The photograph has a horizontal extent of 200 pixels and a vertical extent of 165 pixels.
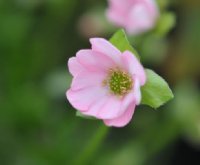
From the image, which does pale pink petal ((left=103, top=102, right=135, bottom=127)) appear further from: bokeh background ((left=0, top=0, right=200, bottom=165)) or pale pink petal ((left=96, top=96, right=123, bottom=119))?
bokeh background ((left=0, top=0, right=200, bottom=165))

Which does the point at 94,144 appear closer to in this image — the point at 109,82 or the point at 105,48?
the point at 109,82

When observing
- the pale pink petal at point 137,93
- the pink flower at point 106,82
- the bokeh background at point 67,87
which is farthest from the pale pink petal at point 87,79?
the bokeh background at point 67,87

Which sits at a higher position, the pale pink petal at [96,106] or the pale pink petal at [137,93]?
the pale pink petal at [137,93]

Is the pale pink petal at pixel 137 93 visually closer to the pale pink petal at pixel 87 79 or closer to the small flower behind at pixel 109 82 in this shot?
the small flower behind at pixel 109 82

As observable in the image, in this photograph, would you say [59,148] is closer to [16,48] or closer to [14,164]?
[14,164]

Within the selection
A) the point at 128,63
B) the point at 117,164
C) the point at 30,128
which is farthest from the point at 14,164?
the point at 128,63

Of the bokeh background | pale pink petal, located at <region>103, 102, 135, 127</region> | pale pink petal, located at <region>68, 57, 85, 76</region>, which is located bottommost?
the bokeh background

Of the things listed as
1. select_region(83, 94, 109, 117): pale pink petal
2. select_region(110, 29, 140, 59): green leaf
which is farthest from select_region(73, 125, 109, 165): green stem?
select_region(110, 29, 140, 59): green leaf

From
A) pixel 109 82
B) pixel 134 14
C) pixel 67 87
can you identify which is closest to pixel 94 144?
pixel 109 82
